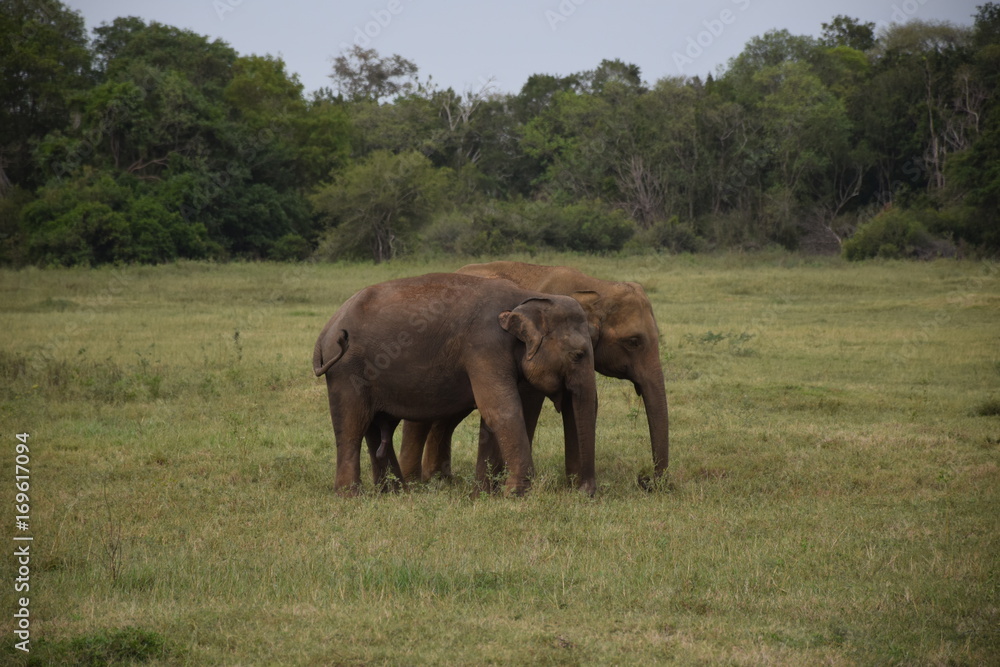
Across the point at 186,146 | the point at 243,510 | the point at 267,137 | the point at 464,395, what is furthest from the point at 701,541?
the point at 267,137

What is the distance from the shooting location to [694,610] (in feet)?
20.0

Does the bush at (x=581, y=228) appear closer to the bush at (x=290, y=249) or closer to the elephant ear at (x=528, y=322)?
the bush at (x=290, y=249)

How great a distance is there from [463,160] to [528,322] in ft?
179

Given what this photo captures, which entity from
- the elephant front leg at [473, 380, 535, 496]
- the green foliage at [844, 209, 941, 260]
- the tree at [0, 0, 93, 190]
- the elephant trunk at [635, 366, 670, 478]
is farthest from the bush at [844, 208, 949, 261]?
the elephant front leg at [473, 380, 535, 496]

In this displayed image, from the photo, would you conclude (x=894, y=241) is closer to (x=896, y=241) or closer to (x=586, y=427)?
(x=896, y=241)

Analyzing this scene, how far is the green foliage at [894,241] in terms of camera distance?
38625 mm

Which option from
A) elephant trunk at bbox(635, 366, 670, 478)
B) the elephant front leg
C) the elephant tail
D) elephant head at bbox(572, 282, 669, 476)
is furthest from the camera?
elephant head at bbox(572, 282, 669, 476)

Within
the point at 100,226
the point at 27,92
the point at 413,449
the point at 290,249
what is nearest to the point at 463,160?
the point at 290,249

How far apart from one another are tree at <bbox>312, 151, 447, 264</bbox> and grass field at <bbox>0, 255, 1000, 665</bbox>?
84.5 feet

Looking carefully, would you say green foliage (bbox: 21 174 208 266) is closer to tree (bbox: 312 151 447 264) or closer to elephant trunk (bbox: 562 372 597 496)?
tree (bbox: 312 151 447 264)

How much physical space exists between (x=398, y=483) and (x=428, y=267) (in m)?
26.8

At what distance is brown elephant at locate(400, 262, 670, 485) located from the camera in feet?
32.2

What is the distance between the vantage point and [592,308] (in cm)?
1008

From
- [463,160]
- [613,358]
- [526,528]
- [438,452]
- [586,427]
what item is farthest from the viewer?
[463,160]
